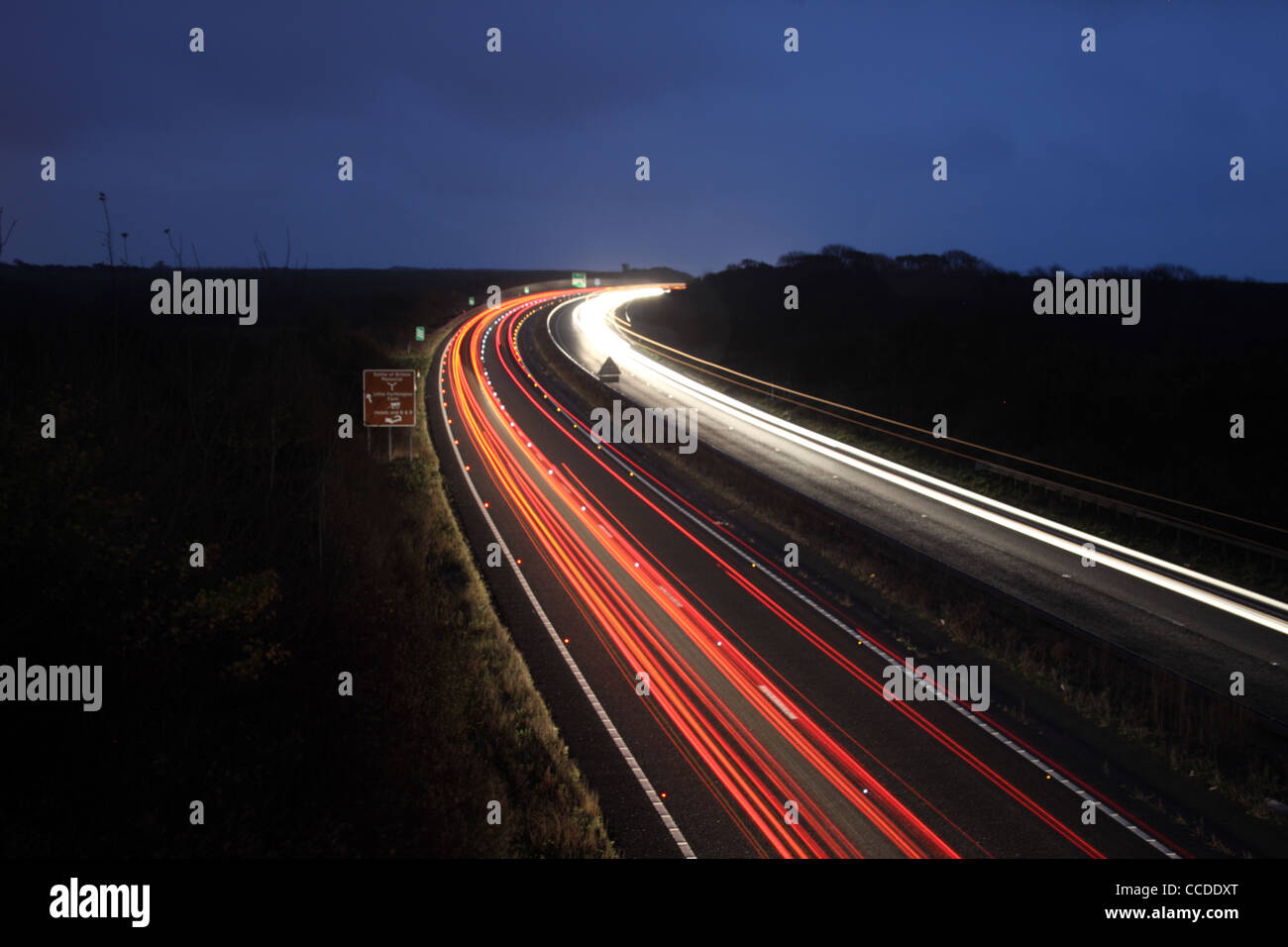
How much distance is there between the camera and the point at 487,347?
5981 centimetres

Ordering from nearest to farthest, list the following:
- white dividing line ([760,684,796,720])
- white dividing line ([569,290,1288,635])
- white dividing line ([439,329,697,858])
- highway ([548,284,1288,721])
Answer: white dividing line ([439,329,697,858]) → white dividing line ([760,684,796,720]) → highway ([548,284,1288,721]) → white dividing line ([569,290,1288,635])

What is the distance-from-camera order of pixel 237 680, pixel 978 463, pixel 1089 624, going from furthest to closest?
pixel 978 463 < pixel 1089 624 < pixel 237 680

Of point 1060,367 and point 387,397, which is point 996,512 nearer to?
point 1060,367

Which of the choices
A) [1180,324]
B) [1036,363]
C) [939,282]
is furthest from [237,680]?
[939,282]

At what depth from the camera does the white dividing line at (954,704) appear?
1033 cm

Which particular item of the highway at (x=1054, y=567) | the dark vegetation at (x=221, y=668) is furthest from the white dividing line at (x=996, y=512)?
the dark vegetation at (x=221, y=668)

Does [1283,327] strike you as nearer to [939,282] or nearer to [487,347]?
[939,282]

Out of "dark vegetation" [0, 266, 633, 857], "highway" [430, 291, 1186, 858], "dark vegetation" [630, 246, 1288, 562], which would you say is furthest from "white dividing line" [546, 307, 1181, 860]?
"dark vegetation" [630, 246, 1288, 562]

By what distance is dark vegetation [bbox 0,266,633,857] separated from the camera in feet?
31.6

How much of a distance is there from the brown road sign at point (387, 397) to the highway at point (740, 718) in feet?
14.2

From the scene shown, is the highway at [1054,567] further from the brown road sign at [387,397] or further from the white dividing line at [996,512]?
the brown road sign at [387,397]

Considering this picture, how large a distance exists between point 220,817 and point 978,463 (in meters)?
26.1

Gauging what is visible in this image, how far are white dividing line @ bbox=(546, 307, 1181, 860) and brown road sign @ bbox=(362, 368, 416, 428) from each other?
913 cm

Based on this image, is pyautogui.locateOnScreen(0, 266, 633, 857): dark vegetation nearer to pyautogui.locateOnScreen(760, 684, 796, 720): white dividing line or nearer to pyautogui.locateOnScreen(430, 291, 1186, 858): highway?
pyautogui.locateOnScreen(430, 291, 1186, 858): highway
